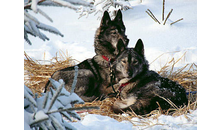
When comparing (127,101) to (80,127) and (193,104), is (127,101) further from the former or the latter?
(80,127)

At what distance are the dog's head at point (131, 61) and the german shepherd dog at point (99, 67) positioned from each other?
0.51 meters

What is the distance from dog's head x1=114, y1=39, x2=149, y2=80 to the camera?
3.19 meters

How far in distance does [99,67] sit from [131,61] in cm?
94

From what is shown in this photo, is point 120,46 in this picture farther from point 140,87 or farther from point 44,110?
point 44,110

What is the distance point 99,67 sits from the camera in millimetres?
4004

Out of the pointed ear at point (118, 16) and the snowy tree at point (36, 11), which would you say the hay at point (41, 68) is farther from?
the snowy tree at point (36, 11)

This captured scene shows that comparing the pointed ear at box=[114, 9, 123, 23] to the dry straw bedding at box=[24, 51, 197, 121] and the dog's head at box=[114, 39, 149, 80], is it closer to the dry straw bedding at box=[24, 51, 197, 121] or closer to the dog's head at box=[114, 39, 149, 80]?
the dog's head at box=[114, 39, 149, 80]

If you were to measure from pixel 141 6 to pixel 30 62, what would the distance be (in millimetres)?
6103

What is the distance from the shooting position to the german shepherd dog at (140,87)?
2944 millimetres

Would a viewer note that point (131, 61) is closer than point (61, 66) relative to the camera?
Yes

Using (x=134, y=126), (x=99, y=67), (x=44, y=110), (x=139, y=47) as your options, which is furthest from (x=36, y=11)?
(x=99, y=67)

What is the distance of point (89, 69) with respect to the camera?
401cm

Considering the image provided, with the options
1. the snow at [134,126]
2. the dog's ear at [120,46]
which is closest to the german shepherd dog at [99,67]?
the dog's ear at [120,46]

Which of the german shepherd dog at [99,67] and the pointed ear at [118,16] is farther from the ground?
the pointed ear at [118,16]
